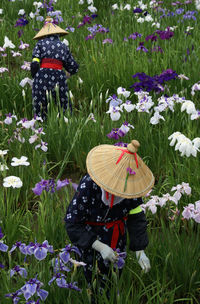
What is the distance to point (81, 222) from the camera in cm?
199

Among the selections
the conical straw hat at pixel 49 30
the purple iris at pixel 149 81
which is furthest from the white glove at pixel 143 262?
the conical straw hat at pixel 49 30

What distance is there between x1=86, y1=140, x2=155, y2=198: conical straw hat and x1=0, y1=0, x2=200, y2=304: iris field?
326mm

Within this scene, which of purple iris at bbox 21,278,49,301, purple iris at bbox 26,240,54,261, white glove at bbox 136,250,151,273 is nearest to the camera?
purple iris at bbox 21,278,49,301

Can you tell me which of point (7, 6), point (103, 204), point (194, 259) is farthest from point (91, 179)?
point (7, 6)

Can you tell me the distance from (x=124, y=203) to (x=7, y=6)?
6420 mm

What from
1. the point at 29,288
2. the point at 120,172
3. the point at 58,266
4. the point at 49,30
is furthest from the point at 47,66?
the point at 29,288

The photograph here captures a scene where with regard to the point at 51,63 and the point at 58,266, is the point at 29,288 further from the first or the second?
the point at 51,63

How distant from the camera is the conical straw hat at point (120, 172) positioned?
5.79 feet

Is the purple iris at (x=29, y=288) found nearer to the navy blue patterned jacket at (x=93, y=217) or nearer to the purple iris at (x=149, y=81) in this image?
the navy blue patterned jacket at (x=93, y=217)

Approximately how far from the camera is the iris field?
1.92 metres

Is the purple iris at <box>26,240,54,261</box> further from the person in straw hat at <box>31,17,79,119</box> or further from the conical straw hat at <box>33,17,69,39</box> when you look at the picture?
the conical straw hat at <box>33,17,69,39</box>

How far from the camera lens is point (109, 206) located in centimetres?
195

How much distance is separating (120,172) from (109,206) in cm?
24

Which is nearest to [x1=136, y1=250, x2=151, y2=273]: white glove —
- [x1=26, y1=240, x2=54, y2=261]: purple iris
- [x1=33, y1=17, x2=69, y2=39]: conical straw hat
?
[x1=26, y1=240, x2=54, y2=261]: purple iris
